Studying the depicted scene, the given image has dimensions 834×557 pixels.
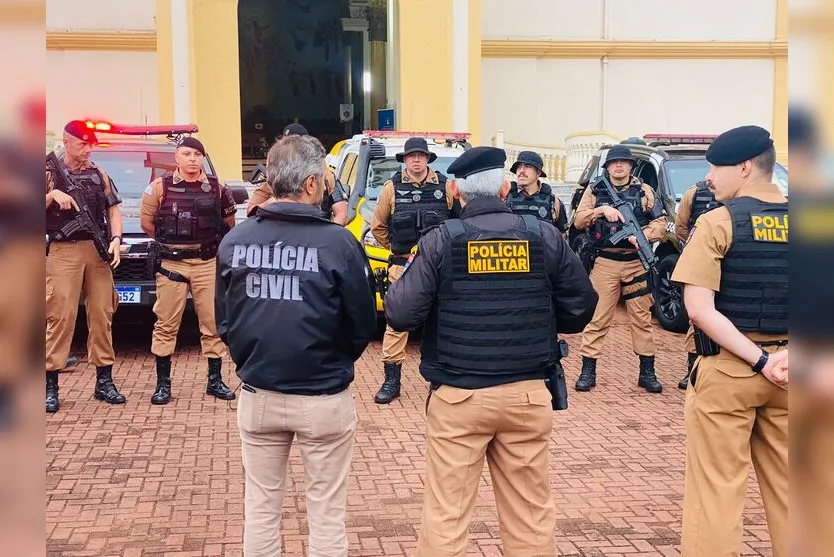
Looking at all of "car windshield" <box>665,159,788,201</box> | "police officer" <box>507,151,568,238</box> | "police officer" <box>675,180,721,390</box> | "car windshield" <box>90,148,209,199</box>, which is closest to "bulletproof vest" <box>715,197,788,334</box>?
"police officer" <box>675,180,721,390</box>

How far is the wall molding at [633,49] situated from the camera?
66.2 ft

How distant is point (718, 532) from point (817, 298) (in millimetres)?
2281

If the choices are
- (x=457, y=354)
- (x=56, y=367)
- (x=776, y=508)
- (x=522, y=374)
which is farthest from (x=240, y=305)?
(x=56, y=367)

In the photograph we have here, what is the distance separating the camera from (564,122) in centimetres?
2081

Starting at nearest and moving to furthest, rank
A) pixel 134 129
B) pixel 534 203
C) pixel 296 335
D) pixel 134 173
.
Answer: pixel 296 335 → pixel 534 203 → pixel 134 129 → pixel 134 173

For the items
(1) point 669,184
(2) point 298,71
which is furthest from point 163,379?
(2) point 298,71

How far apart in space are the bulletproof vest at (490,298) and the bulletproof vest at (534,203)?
437 centimetres

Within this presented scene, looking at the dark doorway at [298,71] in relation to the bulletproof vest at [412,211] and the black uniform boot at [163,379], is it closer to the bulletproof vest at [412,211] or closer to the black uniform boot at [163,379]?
the bulletproof vest at [412,211]

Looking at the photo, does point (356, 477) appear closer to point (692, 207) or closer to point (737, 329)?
point (737, 329)

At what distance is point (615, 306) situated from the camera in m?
7.08

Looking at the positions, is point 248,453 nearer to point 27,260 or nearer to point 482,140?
point 27,260

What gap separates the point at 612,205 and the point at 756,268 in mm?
3959

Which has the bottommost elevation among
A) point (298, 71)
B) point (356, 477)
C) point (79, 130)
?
point (356, 477)

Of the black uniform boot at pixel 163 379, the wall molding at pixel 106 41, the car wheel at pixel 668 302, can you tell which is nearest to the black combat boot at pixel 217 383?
the black uniform boot at pixel 163 379
